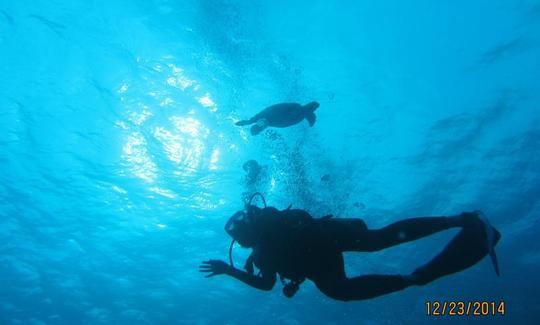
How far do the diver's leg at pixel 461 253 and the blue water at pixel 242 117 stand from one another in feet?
26.8

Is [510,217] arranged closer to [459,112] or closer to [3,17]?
[459,112]

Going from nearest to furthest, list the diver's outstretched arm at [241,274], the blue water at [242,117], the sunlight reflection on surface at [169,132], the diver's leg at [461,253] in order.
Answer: the diver's leg at [461,253], the diver's outstretched arm at [241,274], the blue water at [242,117], the sunlight reflection on surface at [169,132]

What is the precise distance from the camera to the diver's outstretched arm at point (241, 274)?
4695 mm

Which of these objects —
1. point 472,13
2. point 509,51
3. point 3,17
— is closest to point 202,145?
point 3,17

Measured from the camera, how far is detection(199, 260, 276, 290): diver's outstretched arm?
4695 mm

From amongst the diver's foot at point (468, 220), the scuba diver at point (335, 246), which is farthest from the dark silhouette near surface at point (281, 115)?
the diver's foot at point (468, 220)

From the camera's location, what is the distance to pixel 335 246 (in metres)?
4.52

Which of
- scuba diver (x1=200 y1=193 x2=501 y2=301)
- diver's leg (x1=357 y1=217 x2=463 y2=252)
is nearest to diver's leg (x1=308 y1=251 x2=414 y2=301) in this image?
scuba diver (x1=200 y1=193 x2=501 y2=301)
